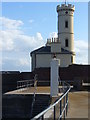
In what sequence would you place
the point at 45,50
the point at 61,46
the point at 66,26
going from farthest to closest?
the point at 66,26 → the point at 61,46 → the point at 45,50

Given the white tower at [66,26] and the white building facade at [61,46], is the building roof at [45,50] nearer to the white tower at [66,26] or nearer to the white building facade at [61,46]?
the white building facade at [61,46]

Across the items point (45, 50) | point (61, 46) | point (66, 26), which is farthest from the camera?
point (66, 26)

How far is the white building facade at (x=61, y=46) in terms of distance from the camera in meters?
38.5

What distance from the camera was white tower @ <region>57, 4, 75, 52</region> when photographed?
43062 mm

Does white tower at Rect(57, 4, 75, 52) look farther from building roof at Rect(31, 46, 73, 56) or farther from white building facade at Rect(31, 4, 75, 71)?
building roof at Rect(31, 46, 73, 56)

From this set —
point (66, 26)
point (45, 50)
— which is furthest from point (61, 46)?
point (66, 26)

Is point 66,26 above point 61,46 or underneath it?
above

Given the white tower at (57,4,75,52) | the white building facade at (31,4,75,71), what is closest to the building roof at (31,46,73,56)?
the white building facade at (31,4,75,71)

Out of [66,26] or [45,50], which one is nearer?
[45,50]

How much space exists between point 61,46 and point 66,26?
381 cm

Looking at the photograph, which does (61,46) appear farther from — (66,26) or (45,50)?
(66,26)

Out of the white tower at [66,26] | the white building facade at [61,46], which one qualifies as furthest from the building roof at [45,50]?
the white tower at [66,26]

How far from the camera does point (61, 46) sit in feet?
136

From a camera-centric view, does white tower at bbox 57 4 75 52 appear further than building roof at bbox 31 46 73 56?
Yes
